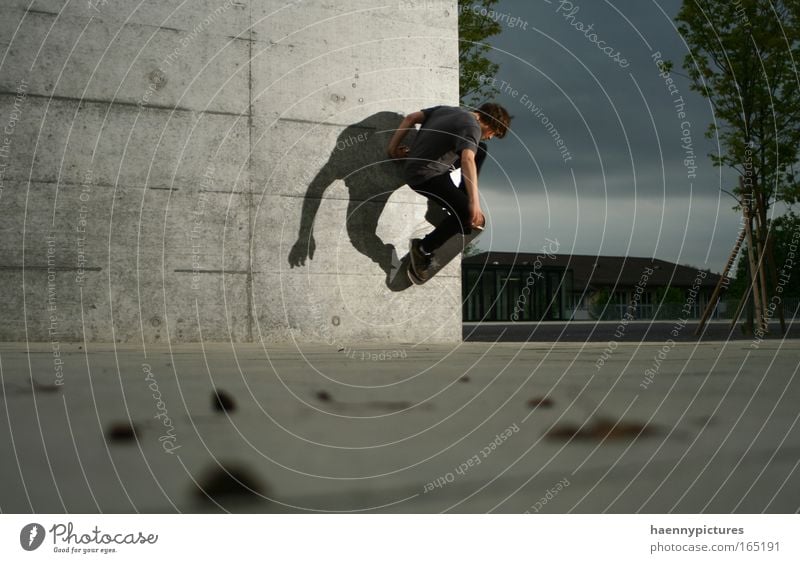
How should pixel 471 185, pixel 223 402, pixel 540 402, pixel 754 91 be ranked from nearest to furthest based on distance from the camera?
pixel 223 402, pixel 540 402, pixel 471 185, pixel 754 91

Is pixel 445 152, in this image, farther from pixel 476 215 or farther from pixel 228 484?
pixel 228 484

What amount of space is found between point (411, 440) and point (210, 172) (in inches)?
222

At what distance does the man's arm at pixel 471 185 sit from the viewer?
7.25 metres

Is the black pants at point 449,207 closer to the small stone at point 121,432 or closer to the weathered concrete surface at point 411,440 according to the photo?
the weathered concrete surface at point 411,440

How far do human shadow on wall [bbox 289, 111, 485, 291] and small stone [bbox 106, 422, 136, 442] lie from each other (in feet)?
17.7

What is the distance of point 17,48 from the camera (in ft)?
23.7

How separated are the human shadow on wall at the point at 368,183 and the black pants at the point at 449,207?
39 centimetres

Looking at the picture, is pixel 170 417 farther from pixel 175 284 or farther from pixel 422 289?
pixel 422 289

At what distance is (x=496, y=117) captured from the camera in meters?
7.92

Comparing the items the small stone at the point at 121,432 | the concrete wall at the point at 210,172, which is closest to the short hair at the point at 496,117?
the concrete wall at the point at 210,172

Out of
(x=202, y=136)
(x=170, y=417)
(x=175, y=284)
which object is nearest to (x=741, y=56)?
(x=202, y=136)
